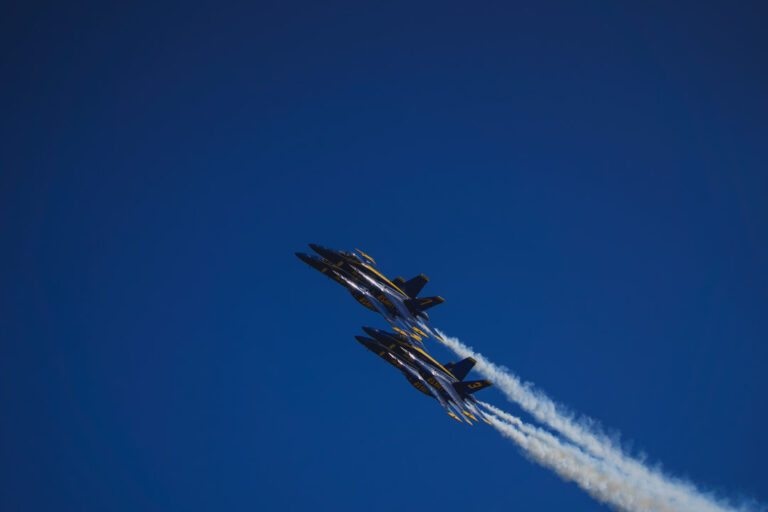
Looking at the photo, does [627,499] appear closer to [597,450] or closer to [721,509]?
[597,450]

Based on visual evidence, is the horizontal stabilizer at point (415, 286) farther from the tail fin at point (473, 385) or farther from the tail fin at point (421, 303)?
the tail fin at point (473, 385)

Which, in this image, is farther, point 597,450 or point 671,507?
point 597,450

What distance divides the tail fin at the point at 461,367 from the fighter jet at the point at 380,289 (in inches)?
203

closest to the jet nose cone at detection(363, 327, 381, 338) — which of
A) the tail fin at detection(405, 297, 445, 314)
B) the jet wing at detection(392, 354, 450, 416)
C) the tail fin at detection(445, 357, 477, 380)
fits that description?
the jet wing at detection(392, 354, 450, 416)

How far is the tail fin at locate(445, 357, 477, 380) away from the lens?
201ft

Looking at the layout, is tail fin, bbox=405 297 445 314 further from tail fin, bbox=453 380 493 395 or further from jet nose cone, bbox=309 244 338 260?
jet nose cone, bbox=309 244 338 260

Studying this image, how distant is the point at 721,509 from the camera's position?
54844mm

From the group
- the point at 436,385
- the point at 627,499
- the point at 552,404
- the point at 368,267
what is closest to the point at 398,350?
the point at 436,385

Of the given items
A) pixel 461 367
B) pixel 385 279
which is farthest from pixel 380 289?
pixel 461 367

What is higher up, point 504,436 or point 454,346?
point 454,346

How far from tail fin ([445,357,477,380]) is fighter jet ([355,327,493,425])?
0.32ft

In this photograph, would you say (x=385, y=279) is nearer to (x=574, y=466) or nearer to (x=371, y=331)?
(x=371, y=331)

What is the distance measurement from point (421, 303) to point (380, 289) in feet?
21.0

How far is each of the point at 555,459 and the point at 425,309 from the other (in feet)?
76.8
